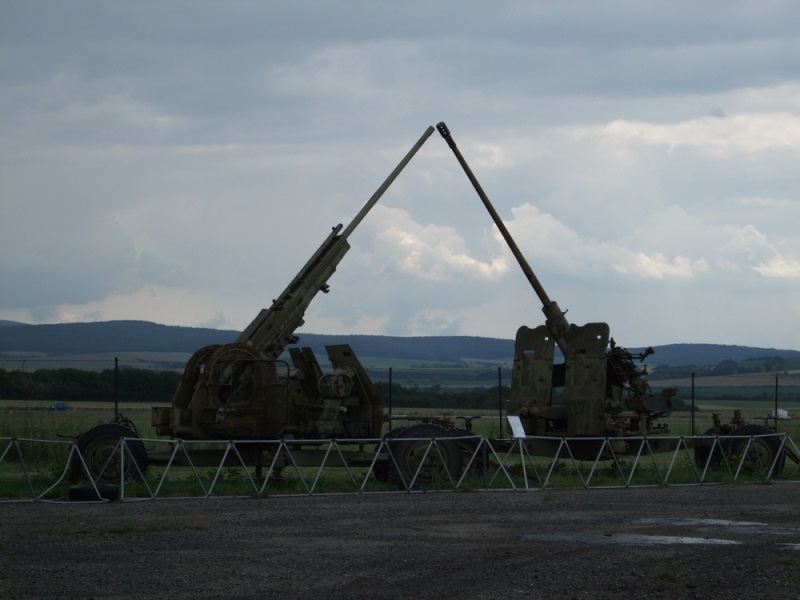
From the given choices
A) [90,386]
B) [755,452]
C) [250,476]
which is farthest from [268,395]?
[90,386]

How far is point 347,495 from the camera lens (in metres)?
22.2

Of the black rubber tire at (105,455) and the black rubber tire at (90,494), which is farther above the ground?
the black rubber tire at (105,455)

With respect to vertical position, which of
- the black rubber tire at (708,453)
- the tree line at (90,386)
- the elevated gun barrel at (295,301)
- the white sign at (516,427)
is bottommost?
the black rubber tire at (708,453)

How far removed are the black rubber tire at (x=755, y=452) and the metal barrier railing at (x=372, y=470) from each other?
2 centimetres

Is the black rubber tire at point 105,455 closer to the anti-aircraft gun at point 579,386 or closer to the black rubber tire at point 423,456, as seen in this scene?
the black rubber tire at point 423,456

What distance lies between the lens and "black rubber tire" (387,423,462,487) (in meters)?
23.4

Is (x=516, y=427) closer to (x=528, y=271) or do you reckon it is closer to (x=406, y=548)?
(x=528, y=271)

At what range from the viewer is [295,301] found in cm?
2464

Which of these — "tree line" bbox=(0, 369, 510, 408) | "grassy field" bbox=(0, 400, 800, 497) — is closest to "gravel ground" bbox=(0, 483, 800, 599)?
"grassy field" bbox=(0, 400, 800, 497)

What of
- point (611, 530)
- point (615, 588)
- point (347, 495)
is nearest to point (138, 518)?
point (347, 495)

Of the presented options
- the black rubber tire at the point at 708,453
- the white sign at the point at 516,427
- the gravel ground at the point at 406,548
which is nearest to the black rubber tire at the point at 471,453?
the white sign at the point at 516,427

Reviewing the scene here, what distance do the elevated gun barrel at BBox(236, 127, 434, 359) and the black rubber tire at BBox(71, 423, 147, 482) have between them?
2539 mm

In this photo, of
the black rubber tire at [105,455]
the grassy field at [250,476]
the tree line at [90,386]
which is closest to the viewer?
the grassy field at [250,476]

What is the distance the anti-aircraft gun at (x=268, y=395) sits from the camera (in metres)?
23.2
